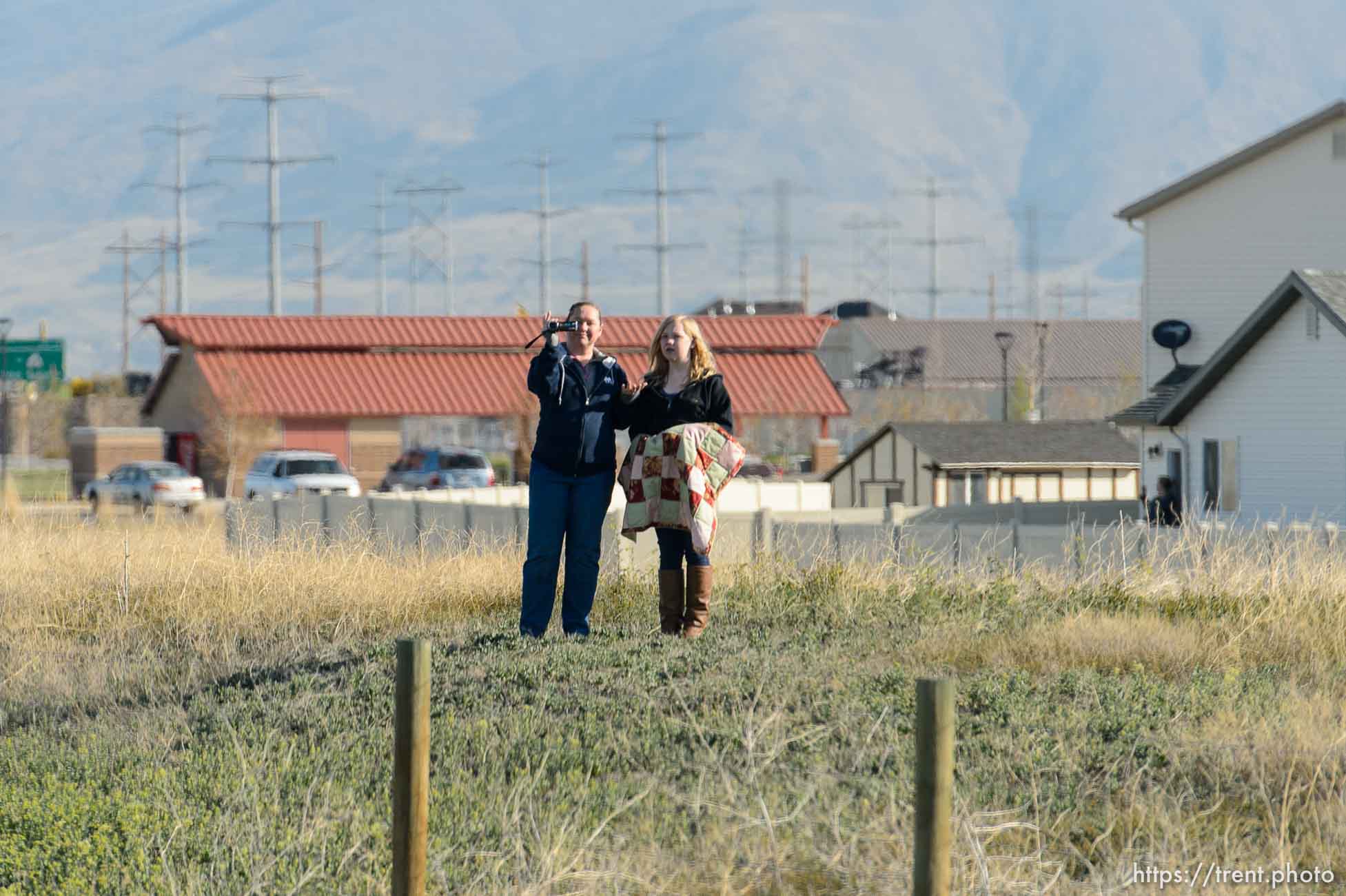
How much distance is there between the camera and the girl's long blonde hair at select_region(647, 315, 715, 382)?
10.1 metres

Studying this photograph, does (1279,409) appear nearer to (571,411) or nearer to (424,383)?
(571,411)

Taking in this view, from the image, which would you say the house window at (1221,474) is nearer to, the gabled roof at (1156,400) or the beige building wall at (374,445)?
the gabled roof at (1156,400)

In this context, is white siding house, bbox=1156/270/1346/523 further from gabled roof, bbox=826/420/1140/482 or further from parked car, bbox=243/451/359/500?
parked car, bbox=243/451/359/500

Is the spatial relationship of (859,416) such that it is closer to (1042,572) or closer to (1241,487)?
(1241,487)

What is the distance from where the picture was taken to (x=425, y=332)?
2425 inches

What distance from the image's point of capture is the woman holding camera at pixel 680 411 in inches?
400

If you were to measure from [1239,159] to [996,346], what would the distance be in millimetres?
66734

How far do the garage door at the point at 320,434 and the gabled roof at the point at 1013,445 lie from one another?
19898 millimetres

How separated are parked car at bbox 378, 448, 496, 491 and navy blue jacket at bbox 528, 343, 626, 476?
118 ft

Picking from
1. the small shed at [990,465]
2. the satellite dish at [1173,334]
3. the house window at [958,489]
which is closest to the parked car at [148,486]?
the small shed at [990,465]

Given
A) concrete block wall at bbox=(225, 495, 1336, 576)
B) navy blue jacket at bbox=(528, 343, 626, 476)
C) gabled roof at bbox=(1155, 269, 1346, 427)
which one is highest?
gabled roof at bbox=(1155, 269, 1346, 427)

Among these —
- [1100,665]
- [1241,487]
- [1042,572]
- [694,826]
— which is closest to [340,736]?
[694,826]

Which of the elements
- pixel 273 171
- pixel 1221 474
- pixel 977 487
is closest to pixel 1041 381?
pixel 273 171

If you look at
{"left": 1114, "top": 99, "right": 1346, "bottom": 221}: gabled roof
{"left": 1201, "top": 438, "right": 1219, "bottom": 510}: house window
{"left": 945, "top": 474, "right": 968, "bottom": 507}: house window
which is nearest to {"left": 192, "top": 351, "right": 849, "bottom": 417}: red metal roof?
{"left": 945, "top": 474, "right": 968, "bottom": 507}: house window
